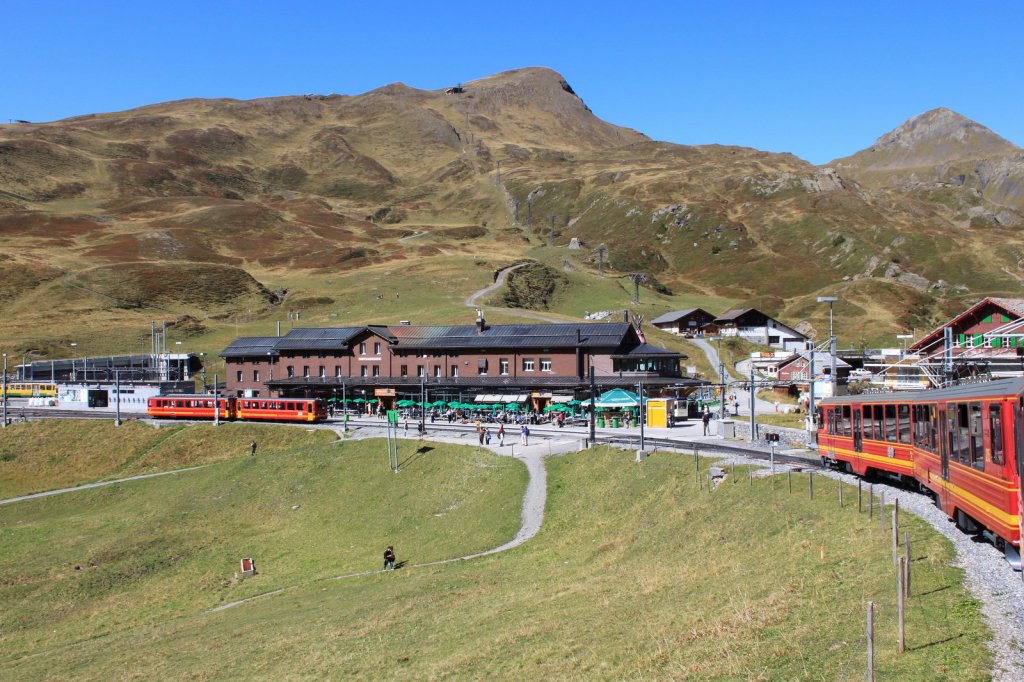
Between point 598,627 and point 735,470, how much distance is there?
2016cm

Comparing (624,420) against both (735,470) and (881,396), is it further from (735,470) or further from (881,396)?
(881,396)

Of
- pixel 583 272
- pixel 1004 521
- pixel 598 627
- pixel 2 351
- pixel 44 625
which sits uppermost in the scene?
pixel 583 272

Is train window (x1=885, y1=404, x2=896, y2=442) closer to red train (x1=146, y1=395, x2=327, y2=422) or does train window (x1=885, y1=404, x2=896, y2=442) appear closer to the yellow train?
red train (x1=146, y1=395, x2=327, y2=422)

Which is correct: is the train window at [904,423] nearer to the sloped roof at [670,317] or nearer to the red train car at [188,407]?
the red train car at [188,407]

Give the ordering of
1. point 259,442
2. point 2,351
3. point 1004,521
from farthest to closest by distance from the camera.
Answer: point 2,351 → point 259,442 → point 1004,521

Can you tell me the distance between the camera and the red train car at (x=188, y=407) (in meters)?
88.4

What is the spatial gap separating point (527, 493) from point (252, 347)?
222ft

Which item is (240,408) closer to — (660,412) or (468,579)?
(660,412)

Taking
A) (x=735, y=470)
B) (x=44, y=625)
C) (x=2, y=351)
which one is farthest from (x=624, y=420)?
(x=2, y=351)

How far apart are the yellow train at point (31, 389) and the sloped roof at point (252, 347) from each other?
86.9ft

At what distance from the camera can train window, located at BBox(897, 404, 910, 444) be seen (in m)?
30.5

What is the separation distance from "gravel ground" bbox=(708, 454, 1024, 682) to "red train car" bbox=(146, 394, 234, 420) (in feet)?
248

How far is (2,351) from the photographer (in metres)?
134

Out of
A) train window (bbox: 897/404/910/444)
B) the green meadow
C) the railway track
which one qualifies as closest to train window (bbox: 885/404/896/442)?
train window (bbox: 897/404/910/444)
